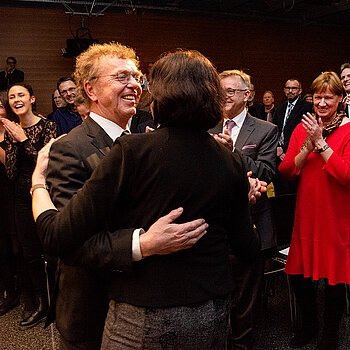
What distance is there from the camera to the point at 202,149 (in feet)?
3.62

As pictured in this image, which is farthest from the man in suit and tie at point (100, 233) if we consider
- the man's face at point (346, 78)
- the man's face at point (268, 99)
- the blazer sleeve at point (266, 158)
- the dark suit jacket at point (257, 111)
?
the man's face at point (268, 99)

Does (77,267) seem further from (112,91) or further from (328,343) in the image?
(328,343)

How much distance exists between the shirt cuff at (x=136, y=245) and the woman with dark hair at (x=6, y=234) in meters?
2.53

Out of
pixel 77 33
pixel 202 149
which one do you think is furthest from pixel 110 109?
pixel 77 33

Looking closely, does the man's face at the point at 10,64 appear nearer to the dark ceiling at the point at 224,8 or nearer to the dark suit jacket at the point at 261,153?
the dark ceiling at the point at 224,8

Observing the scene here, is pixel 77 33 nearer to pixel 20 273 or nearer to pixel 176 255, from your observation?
pixel 20 273

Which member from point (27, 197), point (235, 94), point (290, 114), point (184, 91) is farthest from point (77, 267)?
point (290, 114)

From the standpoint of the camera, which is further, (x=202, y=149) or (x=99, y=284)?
(x=99, y=284)

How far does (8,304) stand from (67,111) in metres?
2.23

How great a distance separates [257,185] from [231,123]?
3.49ft

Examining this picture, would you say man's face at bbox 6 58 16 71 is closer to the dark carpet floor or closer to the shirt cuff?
the dark carpet floor

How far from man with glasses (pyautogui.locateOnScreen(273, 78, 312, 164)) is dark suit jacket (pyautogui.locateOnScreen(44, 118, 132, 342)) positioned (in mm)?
4528

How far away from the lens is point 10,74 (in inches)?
283

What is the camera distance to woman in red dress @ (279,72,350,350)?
2359mm
